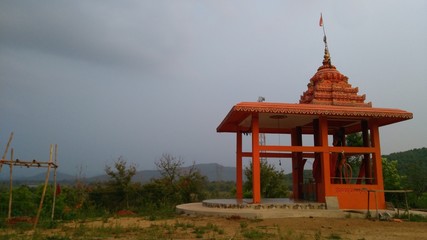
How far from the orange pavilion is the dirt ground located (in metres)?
2.03

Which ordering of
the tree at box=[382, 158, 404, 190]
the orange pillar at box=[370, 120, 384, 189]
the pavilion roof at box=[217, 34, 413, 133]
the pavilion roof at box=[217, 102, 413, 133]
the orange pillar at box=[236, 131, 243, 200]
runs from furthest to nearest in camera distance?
1. the tree at box=[382, 158, 404, 190]
2. the orange pillar at box=[236, 131, 243, 200]
3. the orange pillar at box=[370, 120, 384, 189]
4. the pavilion roof at box=[217, 34, 413, 133]
5. the pavilion roof at box=[217, 102, 413, 133]

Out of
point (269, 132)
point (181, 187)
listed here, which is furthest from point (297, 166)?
point (181, 187)

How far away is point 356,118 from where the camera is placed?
14672 millimetres

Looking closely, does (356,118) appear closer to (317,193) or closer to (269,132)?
(317,193)

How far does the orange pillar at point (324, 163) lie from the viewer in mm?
13570

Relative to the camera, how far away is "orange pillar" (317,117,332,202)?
1357cm

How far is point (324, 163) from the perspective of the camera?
539 inches

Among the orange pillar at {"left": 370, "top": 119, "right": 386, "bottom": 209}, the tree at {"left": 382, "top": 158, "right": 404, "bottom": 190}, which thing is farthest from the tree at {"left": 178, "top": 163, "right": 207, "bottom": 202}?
the tree at {"left": 382, "top": 158, "right": 404, "bottom": 190}

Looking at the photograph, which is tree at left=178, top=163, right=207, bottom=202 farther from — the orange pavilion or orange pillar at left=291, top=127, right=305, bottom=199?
orange pillar at left=291, top=127, right=305, bottom=199

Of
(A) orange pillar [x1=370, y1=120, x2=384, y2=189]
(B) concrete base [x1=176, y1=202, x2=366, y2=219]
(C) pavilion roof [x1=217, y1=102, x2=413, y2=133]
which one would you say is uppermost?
(C) pavilion roof [x1=217, y1=102, x2=413, y2=133]

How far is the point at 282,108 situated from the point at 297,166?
4.93 metres

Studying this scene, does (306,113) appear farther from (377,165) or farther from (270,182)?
(270,182)

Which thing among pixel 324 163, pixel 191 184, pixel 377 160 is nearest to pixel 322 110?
pixel 324 163

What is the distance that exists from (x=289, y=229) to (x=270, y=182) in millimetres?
11891
